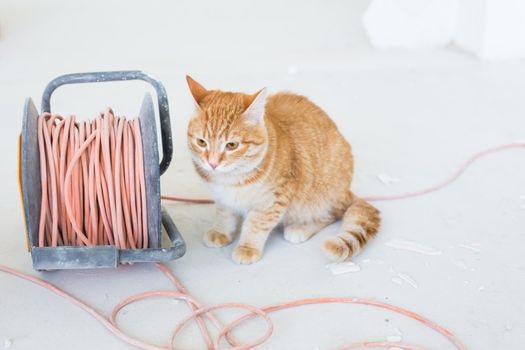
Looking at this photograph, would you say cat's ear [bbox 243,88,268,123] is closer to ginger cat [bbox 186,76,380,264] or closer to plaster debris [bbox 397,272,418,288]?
ginger cat [bbox 186,76,380,264]

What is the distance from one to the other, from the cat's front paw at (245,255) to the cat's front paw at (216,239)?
12cm

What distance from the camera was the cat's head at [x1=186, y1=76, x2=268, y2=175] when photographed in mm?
2426

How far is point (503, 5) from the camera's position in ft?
16.9

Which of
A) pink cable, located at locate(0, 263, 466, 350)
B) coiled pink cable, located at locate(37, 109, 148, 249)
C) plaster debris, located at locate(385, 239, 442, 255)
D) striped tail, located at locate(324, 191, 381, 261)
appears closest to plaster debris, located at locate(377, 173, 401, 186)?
striped tail, located at locate(324, 191, 381, 261)

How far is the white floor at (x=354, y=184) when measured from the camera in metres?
2.23

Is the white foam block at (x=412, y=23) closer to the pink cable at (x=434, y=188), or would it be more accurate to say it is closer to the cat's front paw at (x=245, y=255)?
the pink cable at (x=434, y=188)

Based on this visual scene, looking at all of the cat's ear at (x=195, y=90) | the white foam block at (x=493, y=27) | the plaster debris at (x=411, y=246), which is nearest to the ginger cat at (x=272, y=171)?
the cat's ear at (x=195, y=90)

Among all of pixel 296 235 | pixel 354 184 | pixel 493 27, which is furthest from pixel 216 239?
pixel 493 27

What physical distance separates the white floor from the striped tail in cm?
8

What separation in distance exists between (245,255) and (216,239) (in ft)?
0.61

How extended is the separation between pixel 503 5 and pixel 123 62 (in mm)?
3001

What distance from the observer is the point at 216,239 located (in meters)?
2.69

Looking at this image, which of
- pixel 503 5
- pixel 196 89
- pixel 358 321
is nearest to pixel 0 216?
pixel 196 89

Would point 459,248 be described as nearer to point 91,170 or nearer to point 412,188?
point 412,188
